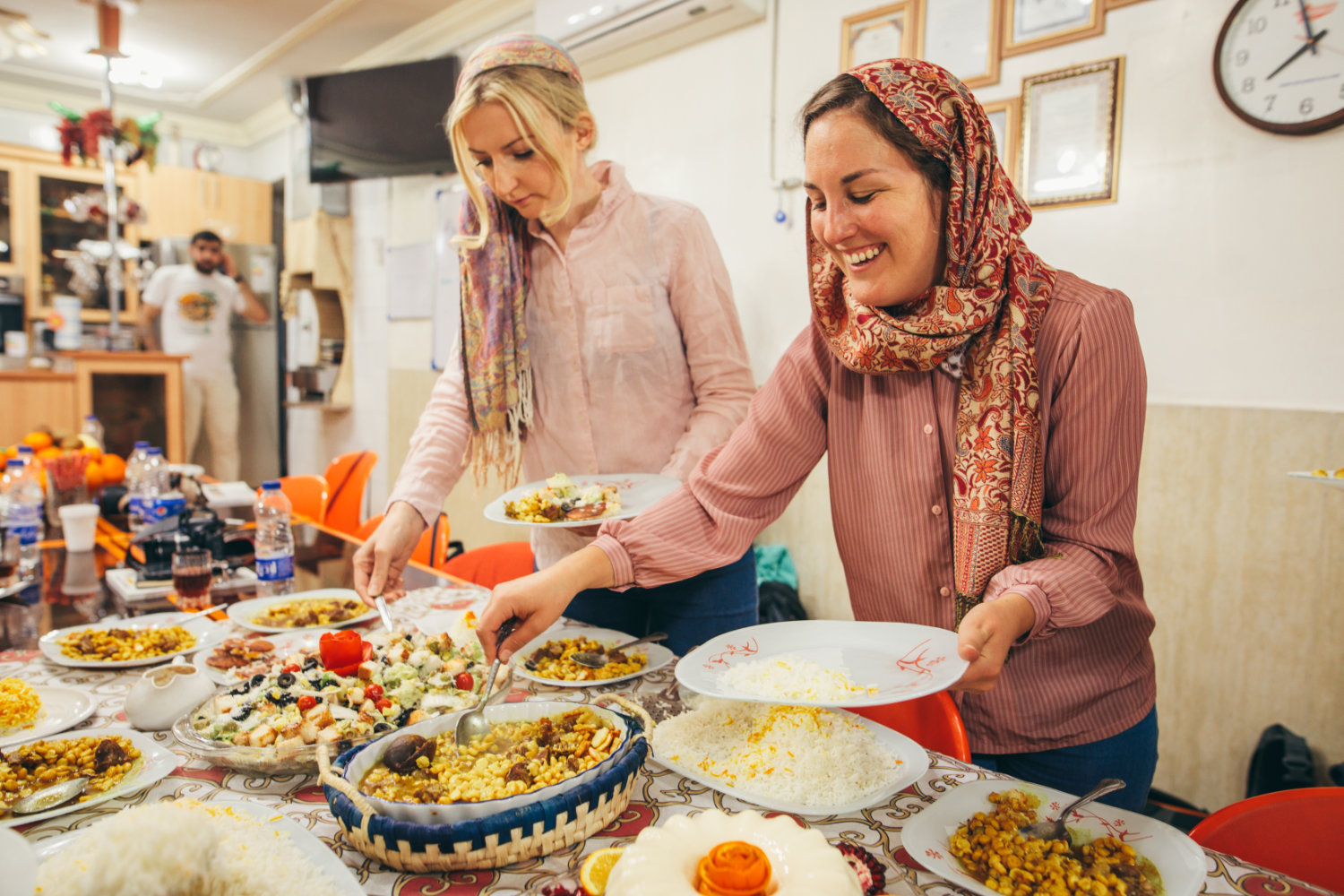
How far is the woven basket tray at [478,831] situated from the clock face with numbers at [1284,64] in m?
2.39

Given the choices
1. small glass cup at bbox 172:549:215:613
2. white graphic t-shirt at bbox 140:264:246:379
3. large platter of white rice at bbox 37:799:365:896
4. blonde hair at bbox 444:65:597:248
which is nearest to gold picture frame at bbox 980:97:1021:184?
blonde hair at bbox 444:65:597:248

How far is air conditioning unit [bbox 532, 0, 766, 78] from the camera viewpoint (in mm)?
3195

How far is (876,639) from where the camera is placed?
1.02 meters

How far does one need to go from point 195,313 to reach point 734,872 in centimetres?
666

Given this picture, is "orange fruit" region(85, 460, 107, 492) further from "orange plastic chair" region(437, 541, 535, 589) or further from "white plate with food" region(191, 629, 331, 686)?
"white plate with food" region(191, 629, 331, 686)

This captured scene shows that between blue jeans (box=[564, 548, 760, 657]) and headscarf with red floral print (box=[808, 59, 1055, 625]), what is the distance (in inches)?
19.2

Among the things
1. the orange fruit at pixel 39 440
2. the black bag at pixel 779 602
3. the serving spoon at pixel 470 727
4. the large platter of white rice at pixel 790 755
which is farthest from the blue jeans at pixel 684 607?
the orange fruit at pixel 39 440

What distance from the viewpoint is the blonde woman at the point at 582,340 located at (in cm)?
154

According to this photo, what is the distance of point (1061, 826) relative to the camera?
2.60 feet

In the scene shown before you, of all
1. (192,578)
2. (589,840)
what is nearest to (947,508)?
(589,840)

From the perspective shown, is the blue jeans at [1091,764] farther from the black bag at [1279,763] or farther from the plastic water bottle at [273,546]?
the plastic water bottle at [273,546]

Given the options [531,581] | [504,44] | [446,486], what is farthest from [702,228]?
[531,581]

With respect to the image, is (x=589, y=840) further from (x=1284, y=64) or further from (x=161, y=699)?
(x=1284, y=64)

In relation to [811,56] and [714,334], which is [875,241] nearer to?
[714,334]
